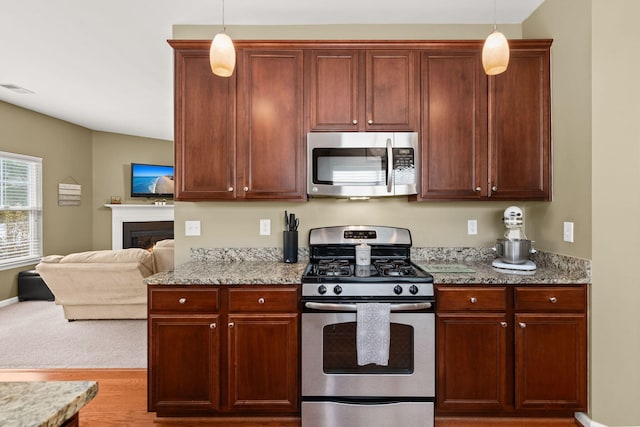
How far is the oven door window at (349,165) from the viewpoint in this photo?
2535 millimetres

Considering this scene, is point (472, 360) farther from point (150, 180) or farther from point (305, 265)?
point (150, 180)

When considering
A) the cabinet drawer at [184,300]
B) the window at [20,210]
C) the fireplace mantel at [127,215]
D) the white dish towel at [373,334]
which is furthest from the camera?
the fireplace mantel at [127,215]

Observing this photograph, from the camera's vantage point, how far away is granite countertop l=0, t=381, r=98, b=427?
60 cm

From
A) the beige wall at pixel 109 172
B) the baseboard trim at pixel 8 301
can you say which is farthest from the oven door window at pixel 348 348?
the beige wall at pixel 109 172

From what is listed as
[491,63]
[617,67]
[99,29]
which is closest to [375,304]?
[491,63]

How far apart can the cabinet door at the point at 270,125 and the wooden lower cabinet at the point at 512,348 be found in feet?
4.37

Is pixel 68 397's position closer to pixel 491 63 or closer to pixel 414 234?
pixel 491 63

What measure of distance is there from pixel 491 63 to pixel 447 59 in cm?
77

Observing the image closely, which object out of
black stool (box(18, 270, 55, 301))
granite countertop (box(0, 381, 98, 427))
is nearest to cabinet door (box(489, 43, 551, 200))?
granite countertop (box(0, 381, 98, 427))

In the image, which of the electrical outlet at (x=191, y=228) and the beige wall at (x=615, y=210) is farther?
the electrical outlet at (x=191, y=228)

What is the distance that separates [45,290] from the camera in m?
5.13

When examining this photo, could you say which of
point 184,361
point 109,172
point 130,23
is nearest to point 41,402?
point 184,361

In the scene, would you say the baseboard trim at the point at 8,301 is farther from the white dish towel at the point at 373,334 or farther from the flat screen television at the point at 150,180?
the white dish towel at the point at 373,334

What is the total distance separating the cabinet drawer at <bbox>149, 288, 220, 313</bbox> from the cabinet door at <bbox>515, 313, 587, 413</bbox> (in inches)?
74.0
